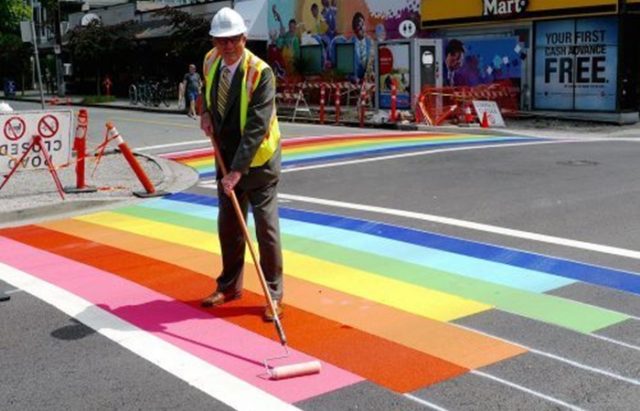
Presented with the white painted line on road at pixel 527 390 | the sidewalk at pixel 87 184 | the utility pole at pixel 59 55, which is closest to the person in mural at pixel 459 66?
the sidewalk at pixel 87 184

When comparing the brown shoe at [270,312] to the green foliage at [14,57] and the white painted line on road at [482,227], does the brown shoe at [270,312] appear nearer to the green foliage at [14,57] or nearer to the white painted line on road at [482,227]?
the white painted line on road at [482,227]

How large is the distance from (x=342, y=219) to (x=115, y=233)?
8.55 ft

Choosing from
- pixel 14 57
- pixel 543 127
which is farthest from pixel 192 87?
pixel 14 57

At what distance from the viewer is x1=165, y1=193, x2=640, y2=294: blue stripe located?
21.0 ft

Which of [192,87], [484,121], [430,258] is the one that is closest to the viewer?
[430,258]

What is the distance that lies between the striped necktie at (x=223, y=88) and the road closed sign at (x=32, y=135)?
21.9ft

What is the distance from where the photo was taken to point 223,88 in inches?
221

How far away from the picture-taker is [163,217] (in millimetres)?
9781

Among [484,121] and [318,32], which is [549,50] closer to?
[484,121]

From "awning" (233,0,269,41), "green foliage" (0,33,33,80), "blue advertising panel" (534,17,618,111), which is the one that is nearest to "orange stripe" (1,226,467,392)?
"blue advertising panel" (534,17,618,111)

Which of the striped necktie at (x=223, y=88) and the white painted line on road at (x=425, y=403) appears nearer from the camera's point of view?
the white painted line on road at (x=425, y=403)

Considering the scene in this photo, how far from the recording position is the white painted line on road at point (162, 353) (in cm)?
426

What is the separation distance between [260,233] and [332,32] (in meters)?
28.0

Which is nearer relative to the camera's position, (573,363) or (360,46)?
(573,363)
